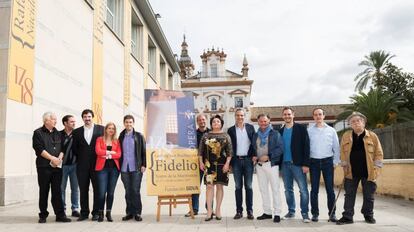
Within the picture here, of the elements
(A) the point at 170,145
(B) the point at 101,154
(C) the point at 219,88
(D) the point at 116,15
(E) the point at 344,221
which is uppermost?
(C) the point at 219,88

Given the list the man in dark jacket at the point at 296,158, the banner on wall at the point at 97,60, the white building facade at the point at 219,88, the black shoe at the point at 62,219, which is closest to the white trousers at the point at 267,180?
the man in dark jacket at the point at 296,158

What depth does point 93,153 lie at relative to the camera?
683 cm

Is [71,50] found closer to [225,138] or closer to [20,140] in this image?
[20,140]

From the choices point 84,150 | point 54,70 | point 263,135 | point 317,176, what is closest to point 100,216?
point 84,150

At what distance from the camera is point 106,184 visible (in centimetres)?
680

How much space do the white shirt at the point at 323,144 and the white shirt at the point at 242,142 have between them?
109 cm

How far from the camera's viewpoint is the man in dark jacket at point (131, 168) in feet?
22.6

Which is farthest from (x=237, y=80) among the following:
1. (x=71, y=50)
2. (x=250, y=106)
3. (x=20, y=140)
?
(x=20, y=140)

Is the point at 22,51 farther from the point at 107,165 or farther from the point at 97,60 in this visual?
the point at 97,60

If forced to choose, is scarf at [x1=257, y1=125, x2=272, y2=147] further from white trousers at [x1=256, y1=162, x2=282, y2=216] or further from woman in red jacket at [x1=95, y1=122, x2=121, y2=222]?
woman in red jacket at [x1=95, y1=122, x2=121, y2=222]

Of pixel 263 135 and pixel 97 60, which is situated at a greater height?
pixel 97 60

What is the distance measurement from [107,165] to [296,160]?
321 centimetres

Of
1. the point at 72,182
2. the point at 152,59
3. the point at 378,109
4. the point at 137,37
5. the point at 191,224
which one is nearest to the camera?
the point at 191,224

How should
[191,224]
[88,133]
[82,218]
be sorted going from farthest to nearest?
1. [88,133]
2. [82,218]
3. [191,224]
